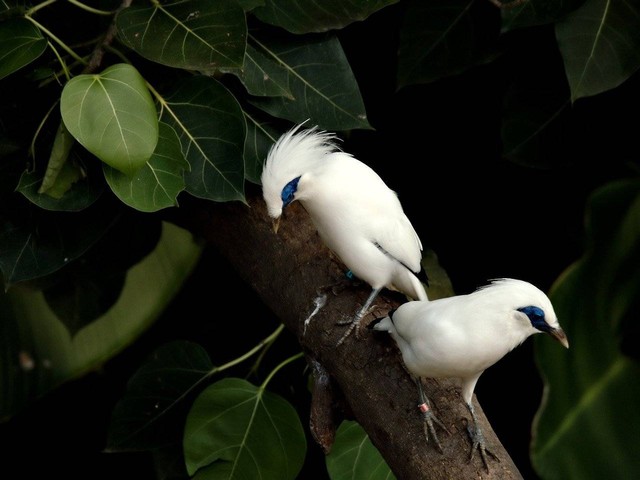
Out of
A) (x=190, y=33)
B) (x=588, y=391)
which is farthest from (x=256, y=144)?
(x=588, y=391)

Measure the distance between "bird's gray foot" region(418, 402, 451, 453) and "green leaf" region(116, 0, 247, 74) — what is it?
76cm

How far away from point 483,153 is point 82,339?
4.47ft

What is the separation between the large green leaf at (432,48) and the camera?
2.01 meters

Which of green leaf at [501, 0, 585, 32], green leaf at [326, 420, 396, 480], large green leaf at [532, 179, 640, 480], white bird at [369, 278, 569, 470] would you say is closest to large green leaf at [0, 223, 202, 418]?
green leaf at [326, 420, 396, 480]

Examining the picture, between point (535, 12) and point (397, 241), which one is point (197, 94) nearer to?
point (397, 241)

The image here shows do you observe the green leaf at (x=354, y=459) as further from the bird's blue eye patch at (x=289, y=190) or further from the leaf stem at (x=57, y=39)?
the leaf stem at (x=57, y=39)

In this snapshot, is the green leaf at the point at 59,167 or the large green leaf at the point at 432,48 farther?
the large green leaf at the point at 432,48

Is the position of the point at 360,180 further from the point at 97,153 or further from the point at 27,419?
the point at 27,419

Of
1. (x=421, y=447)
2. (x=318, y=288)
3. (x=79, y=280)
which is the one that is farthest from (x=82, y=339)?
(x=421, y=447)

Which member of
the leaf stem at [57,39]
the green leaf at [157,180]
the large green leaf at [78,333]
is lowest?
the large green leaf at [78,333]

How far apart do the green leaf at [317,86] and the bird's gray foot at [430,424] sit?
681mm

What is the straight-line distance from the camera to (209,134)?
1.83m

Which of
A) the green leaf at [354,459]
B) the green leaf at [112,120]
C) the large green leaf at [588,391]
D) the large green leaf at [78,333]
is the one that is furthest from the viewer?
the large green leaf at [78,333]

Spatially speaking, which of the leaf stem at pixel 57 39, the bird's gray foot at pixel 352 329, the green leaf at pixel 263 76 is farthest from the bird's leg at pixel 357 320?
the leaf stem at pixel 57 39
